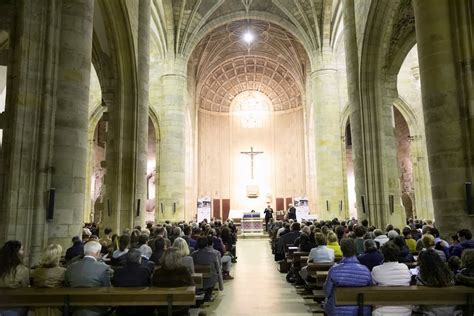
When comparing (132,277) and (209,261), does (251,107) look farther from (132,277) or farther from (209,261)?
(132,277)

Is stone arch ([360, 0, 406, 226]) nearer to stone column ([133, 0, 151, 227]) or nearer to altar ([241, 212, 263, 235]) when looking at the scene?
stone column ([133, 0, 151, 227])

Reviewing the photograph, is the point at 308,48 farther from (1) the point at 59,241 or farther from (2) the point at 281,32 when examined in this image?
(1) the point at 59,241

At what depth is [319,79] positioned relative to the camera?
19.8 metres

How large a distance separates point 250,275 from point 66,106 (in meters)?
5.51

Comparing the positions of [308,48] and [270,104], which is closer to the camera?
[308,48]

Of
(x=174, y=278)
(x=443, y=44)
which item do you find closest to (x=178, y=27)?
(x=443, y=44)

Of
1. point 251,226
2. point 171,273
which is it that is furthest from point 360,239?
point 251,226

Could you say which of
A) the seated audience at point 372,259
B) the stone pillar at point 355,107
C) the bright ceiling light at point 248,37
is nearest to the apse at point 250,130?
the bright ceiling light at point 248,37

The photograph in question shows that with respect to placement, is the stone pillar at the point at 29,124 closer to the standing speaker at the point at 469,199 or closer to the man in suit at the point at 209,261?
the man in suit at the point at 209,261

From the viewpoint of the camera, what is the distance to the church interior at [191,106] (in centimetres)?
629

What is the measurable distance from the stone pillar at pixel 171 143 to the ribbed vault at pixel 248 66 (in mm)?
6135

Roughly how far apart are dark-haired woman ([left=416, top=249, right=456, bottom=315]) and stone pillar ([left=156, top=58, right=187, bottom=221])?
16.5 metres

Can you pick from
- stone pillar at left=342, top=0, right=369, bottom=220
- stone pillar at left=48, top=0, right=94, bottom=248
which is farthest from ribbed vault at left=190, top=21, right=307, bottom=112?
stone pillar at left=48, top=0, right=94, bottom=248

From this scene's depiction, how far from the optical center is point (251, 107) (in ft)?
109
